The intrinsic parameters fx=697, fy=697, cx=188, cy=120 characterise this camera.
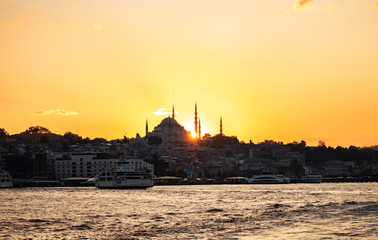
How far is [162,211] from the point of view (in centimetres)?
5541

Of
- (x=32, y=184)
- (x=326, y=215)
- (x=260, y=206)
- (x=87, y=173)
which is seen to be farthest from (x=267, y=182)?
(x=326, y=215)

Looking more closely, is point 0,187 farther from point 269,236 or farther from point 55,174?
point 269,236

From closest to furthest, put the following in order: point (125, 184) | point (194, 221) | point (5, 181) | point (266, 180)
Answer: point (194, 221), point (125, 184), point (5, 181), point (266, 180)

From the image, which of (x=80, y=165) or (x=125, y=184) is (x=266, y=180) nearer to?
(x=80, y=165)

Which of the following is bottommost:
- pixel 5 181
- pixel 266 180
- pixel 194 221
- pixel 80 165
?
pixel 194 221

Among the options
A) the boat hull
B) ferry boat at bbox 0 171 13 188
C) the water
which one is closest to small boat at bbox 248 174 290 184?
the boat hull

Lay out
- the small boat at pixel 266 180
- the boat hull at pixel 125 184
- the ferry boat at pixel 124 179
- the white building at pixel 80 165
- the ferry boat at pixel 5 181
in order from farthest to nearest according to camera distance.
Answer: the white building at pixel 80 165 → the small boat at pixel 266 180 → the ferry boat at pixel 5 181 → the ferry boat at pixel 124 179 → the boat hull at pixel 125 184

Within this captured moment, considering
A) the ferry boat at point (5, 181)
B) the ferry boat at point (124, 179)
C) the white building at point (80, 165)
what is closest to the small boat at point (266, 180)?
the white building at point (80, 165)

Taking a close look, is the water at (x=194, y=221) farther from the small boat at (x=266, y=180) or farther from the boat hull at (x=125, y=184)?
the small boat at (x=266, y=180)

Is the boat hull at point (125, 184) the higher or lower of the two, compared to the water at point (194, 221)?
higher

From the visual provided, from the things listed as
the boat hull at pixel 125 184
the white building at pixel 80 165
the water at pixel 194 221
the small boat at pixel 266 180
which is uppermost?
the white building at pixel 80 165

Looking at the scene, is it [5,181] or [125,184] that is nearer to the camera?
[125,184]

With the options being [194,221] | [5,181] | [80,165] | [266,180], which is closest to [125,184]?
[5,181]

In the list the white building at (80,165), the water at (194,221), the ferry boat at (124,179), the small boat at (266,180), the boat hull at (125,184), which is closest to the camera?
the water at (194,221)
